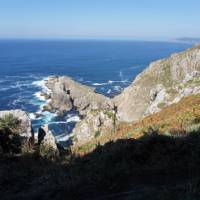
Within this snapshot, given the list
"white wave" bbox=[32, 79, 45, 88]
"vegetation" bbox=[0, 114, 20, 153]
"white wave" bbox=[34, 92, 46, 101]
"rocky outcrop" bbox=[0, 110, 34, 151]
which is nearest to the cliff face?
"white wave" bbox=[34, 92, 46, 101]

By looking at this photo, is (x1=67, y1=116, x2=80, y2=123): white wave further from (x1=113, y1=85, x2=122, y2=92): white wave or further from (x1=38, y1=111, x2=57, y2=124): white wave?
(x1=113, y1=85, x2=122, y2=92): white wave

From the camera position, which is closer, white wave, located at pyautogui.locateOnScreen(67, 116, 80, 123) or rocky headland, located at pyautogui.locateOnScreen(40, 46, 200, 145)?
rocky headland, located at pyautogui.locateOnScreen(40, 46, 200, 145)

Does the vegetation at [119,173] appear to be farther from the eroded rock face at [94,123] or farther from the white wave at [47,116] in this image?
the white wave at [47,116]

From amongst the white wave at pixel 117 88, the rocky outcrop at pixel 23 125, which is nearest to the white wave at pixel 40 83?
the white wave at pixel 117 88

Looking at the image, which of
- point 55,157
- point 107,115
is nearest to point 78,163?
point 55,157

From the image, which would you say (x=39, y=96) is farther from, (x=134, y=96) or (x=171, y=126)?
(x=171, y=126)

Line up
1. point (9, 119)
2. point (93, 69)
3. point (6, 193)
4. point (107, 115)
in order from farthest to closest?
point (93, 69), point (107, 115), point (9, 119), point (6, 193)

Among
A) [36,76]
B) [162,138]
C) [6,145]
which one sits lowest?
[36,76]

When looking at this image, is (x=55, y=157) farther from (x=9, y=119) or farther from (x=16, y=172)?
(x=9, y=119)
